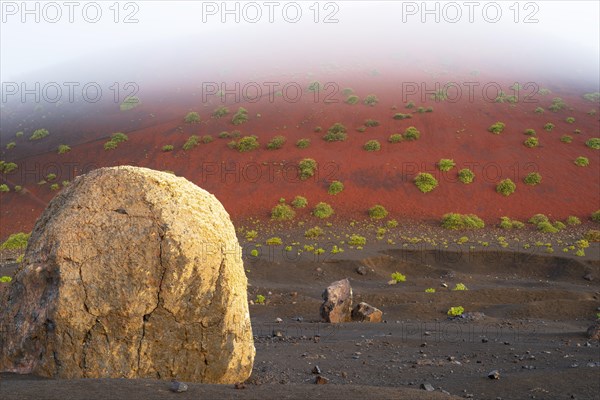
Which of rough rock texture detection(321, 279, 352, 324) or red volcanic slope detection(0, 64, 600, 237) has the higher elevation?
red volcanic slope detection(0, 64, 600, 237)

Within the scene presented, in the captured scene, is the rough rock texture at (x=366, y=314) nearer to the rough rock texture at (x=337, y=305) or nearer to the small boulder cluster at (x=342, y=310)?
the small boulder cluster at (x=342, y=310)

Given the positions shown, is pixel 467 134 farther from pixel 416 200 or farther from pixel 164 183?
pixel 164 183

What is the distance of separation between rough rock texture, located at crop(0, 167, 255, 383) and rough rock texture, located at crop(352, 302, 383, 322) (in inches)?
310

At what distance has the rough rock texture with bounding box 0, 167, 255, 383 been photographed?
605cm

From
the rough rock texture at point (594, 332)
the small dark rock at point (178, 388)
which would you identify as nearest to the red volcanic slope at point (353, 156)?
the rough rock texture at point (594, 332)

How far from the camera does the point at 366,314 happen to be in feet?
46.6

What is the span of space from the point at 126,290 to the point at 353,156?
111 feet

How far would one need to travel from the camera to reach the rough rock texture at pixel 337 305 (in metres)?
14.0

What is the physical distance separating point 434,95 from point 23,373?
54601 millimetres

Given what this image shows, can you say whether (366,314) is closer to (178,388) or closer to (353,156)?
(178,388)

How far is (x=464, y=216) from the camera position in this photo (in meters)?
27.9

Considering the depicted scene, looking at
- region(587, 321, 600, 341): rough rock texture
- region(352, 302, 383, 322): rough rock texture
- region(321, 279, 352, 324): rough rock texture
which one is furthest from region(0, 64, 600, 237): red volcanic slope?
region(587, 321, 600, 341): rough rock texture

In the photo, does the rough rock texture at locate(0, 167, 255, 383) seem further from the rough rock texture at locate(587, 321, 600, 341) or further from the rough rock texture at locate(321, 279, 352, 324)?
the rough rock texture at locate(587, 321, 600, 341)

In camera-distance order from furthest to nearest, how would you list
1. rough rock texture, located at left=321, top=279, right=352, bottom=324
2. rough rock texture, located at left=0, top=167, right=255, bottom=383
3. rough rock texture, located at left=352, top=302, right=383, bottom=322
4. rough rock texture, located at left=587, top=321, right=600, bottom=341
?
rough rock texture, located at left=352, top=302, right=383, bottom=322, rough rock texture, located at left=321, top=279, right=352, bottom=324, rough rock texture, located at left=587, top=321, right=600, bottom=341, rough rock texture, located at left=0, top=167, right=255, bottom=383
